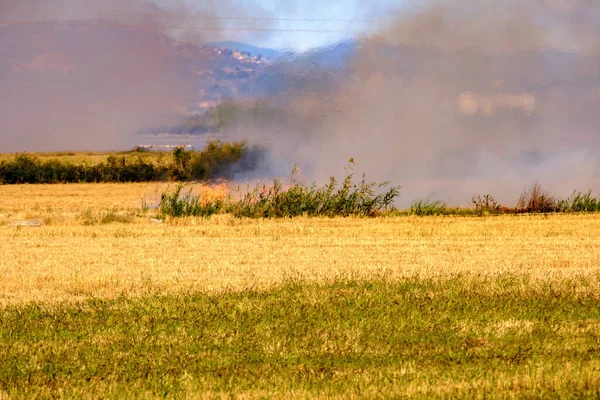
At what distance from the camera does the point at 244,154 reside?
26.4 metres

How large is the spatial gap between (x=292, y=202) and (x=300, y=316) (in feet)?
43.3

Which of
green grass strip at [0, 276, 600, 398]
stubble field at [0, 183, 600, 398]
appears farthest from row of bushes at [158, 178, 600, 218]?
green grass strip at [0, 276, 600, 398]

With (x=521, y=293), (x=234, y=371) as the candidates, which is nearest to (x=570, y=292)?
(x=521, y=293)

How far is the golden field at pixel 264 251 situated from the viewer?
11977 millimetres

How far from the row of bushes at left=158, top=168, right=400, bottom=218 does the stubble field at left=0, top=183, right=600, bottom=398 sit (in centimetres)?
477

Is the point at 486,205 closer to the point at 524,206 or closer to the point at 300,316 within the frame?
the point at 524,206

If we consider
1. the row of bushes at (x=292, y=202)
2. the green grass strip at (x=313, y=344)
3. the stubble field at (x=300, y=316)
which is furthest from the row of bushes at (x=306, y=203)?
the green grass strip at (x=313, y=344)

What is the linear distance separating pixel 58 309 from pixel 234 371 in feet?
11.1

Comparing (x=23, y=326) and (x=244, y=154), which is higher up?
(x=244, y=154)

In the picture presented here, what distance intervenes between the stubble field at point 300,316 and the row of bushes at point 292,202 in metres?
4.77

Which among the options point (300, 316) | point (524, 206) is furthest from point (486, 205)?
point (300, 316)

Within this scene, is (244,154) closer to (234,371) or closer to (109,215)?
(109,215)

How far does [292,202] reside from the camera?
74.3 ft

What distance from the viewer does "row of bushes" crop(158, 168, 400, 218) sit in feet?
73.9
